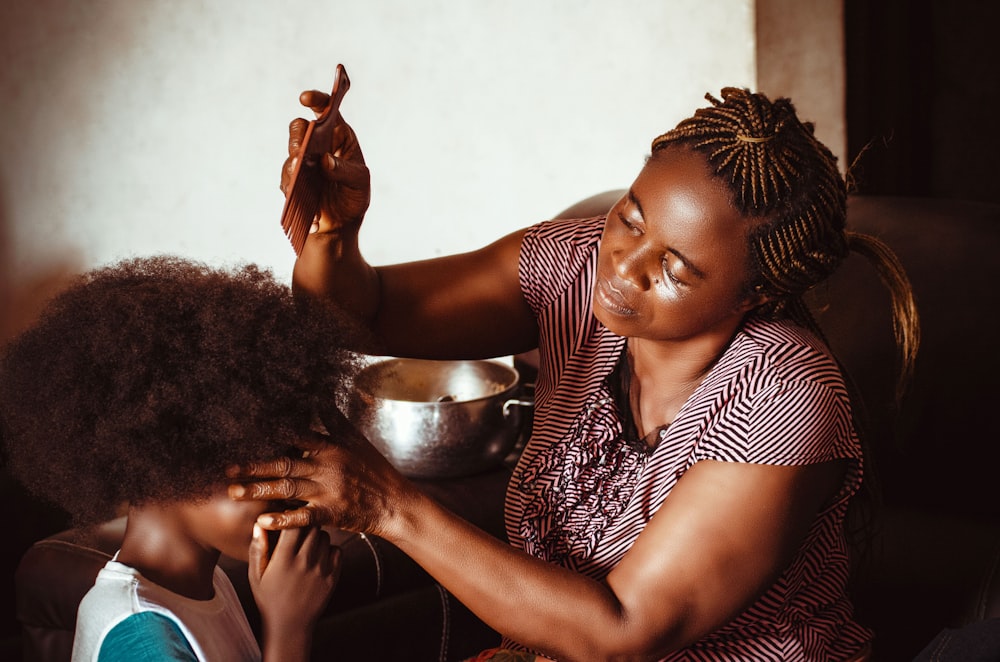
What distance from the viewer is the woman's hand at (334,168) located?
1093mm

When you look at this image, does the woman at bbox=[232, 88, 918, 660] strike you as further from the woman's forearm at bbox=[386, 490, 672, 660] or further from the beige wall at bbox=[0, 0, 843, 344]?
the beige wall at bbox=[0, 0, 843, 344]

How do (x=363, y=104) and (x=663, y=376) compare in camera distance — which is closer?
(x=663, y=376)

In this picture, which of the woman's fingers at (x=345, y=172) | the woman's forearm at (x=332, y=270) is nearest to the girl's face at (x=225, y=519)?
the woman's forearm at (x=332, y=270)

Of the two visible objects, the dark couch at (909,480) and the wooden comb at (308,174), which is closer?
the wooden comb at (308,174)

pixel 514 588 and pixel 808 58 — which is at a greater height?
pixel 808 58

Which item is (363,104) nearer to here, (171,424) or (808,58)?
(808,58)

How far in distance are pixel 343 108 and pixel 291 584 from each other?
6.06ft

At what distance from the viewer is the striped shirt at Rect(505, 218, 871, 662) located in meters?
1.18

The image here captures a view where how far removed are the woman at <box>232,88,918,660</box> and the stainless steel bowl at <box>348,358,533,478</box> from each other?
0.39 metres

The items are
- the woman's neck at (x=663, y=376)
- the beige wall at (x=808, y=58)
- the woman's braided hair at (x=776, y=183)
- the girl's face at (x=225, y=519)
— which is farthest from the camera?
the beige wall at (x=808, y=58)

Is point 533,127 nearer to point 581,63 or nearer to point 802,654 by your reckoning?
point 581,63

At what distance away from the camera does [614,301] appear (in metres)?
1.19

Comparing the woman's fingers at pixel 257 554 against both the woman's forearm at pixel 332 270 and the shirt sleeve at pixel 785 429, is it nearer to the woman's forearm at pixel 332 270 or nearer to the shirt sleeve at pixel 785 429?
the woman's forearm at pixel 332 270

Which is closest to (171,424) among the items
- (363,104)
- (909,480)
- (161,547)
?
(161,547)
